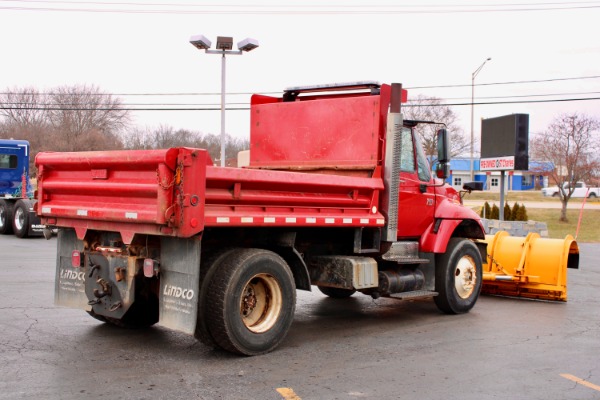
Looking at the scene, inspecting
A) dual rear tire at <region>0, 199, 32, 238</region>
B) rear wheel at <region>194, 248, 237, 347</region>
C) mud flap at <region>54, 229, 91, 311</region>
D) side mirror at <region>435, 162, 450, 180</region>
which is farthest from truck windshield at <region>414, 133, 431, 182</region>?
dual rear tire at <region>0, 199, 32, 238</region>

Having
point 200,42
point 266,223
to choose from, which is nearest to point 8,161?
point 200,42

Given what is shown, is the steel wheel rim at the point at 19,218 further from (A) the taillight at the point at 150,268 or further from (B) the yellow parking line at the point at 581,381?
(B) the yellow parking line at the point at 581,381

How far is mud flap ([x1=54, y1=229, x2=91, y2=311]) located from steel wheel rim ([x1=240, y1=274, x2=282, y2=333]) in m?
1.79

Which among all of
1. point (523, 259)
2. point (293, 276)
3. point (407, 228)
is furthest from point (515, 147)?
point (293, 276)

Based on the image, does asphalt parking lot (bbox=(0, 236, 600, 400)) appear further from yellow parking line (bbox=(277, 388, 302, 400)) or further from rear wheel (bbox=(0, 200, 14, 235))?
rear wheel (bbox=(0, 200, 14, 235))

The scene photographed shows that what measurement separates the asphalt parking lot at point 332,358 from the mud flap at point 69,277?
15.7 inches

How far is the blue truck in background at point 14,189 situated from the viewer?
72.3 feet

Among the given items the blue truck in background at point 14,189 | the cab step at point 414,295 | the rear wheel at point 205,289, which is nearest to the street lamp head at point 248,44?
the blue truck in background at point 14,189

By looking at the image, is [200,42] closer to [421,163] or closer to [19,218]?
[19,218]

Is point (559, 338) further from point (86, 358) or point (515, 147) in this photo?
point (515, 147)

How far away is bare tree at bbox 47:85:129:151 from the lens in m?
46.7

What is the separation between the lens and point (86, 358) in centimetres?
664

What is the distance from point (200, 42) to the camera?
2027 centimetres

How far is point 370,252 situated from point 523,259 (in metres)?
3.61
